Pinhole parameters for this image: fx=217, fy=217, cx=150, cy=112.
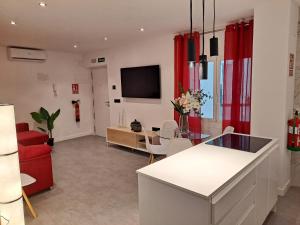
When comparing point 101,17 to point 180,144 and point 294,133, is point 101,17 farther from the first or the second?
point 294,133

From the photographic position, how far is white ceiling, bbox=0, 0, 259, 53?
2707 mm

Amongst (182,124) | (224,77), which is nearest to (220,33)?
(224,77)

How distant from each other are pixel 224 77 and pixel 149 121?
6.66ft

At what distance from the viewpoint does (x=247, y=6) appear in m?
2.93

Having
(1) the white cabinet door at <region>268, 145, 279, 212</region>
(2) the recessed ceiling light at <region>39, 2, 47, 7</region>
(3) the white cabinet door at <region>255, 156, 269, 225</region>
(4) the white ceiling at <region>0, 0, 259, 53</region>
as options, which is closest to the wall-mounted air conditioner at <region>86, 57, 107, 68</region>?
(4) the white ceiling at <region>0, 0, 259, 53</region>

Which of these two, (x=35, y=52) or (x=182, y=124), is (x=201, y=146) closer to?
(x=182, y=124)

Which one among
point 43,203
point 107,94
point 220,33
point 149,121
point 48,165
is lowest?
point 43,203

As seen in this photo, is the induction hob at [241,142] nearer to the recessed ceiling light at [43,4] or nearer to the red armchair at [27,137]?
the recessed ceiling light at [43,4]

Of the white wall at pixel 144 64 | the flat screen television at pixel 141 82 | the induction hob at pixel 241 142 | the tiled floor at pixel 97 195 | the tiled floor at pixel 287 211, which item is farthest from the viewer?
the flat screen television at pixel 141 82

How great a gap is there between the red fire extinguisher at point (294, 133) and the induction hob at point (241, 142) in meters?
0.66

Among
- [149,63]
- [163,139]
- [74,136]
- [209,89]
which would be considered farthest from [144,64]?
[74,136]

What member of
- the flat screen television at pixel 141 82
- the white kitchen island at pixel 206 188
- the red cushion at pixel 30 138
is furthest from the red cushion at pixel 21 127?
the white kitchen island at pixel 206 188

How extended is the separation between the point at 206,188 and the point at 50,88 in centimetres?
572

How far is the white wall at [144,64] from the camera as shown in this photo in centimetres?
454
